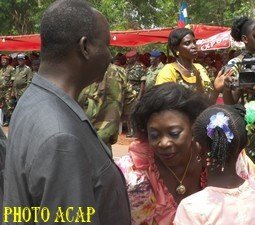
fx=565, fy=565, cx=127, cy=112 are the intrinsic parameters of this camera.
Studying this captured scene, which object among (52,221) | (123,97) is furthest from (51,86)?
(123,97)

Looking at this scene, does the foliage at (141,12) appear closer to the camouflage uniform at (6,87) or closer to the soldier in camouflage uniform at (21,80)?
the camouflage uniform at (6,87)

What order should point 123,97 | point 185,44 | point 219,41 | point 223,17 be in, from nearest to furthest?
point 123,97, point 185,44, point 219,41, point 223,17

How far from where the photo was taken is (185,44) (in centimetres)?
569

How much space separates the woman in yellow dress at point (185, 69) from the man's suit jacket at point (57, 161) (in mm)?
3337

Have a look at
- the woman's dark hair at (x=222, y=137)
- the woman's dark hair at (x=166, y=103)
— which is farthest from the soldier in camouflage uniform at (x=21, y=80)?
the woman's dark hair at (x=222, y=137)

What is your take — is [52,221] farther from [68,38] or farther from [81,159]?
[68,38]

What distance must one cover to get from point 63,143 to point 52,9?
549 mm

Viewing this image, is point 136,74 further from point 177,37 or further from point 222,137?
point 222,137

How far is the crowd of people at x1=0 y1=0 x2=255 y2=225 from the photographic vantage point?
1.79 m

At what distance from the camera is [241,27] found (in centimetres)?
480

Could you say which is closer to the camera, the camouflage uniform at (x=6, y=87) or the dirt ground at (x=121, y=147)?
the dirt ground at (x=121, y=147)

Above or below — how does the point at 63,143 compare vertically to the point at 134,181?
above

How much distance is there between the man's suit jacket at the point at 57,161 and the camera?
1.77 meters

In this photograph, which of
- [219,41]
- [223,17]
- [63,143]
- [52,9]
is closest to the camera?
[63,143]
